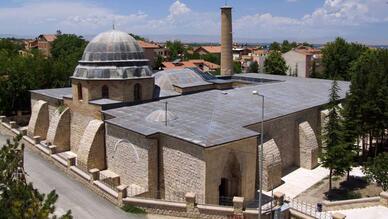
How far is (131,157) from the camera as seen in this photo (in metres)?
20.1

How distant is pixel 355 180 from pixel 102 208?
14.3m

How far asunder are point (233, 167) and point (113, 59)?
10.9 metres

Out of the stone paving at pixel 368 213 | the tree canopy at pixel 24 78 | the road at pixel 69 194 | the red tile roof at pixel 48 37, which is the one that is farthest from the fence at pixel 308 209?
the red tile roof at pixel 48 37

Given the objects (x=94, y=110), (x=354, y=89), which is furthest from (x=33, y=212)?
(x=354, y=89)

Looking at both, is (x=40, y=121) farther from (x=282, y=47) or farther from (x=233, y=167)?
(x=282, y=47)

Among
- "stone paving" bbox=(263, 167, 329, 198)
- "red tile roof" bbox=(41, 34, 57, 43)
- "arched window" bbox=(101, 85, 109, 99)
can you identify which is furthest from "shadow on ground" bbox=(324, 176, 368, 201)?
"red tile roof" bbox=(41, 34, 57, 43)

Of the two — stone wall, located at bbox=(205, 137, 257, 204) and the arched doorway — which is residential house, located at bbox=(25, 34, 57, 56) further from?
stone wall, located at bbox=(205, 137, 257, 204)

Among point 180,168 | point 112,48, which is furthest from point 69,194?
point 112,48

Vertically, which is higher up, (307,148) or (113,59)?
(113,59)

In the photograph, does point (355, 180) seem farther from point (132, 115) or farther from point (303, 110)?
point (132, 115)

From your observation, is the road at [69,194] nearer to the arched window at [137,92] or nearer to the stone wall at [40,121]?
the stone wall at [40,121]

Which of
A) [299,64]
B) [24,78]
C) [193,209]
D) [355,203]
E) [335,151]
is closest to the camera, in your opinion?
[193,209]

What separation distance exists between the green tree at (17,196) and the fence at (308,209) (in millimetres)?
11665

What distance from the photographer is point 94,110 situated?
23891 mm
